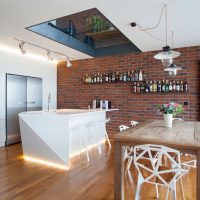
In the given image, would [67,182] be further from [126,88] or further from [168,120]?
[126,88]

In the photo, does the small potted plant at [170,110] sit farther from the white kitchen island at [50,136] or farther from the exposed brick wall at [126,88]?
the exposed brick wall at [126,88]

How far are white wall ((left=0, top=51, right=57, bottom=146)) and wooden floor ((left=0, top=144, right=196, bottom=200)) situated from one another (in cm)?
157

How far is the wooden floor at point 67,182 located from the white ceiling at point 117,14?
2392 millimetres

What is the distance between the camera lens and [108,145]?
478 centimetres

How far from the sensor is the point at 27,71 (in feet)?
17.0

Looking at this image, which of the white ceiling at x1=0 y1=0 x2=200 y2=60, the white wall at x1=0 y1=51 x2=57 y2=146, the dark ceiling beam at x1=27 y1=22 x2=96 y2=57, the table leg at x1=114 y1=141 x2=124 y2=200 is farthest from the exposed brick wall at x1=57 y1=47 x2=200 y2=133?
the table leg at x1=114 y1=141 x2=124 y2=200

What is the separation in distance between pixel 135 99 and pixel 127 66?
35.4 inches

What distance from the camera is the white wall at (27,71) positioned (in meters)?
4.59

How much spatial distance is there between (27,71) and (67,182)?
3.49 meters

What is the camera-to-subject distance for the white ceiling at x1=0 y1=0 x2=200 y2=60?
249 centimetres

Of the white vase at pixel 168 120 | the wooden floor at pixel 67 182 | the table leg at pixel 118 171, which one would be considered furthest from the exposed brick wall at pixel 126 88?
the table leg at pixel 118 171

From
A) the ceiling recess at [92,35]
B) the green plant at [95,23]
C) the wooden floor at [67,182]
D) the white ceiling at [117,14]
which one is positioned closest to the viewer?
the wooden floor at [67,182]

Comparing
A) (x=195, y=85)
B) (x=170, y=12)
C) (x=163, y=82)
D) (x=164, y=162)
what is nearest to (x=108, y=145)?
(x=164, y=162)

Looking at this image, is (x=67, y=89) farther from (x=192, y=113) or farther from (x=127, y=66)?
(x=192, y=113)
